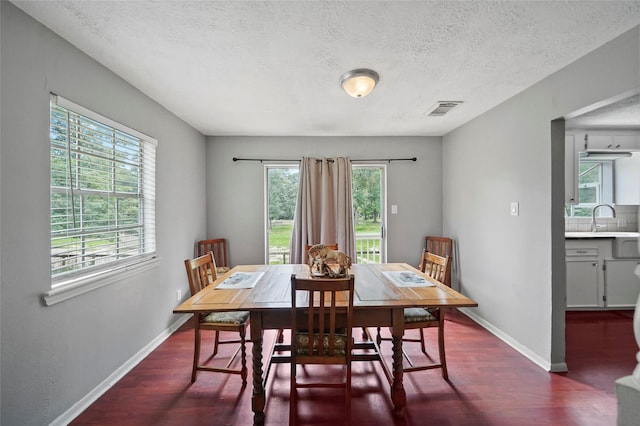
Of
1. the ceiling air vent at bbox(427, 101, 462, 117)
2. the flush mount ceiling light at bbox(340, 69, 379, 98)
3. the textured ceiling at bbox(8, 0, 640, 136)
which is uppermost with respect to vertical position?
the ceiling air vent at bbox(427, 101, 462, 117)

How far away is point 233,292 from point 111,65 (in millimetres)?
1863

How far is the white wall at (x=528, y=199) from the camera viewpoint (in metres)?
1.90

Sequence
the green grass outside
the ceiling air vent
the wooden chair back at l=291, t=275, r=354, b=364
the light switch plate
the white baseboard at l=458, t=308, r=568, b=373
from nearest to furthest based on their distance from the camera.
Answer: the wooden chair back at l=291, t=275, r=354, b=364
the white baseboard at l=458, t=308, r=568, b=373
the light switch plate
the ceiling air vent
the green grass outside

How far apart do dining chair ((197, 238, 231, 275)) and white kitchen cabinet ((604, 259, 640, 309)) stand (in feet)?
15.1

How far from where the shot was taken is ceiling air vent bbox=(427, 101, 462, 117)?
2760 mm

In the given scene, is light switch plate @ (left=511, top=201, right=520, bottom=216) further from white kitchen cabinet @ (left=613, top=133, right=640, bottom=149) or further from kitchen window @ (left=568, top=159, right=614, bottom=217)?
white kitchen cabinet @ (left=613, top=133, right=640, bottom=149)

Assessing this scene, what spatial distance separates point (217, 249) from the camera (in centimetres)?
377

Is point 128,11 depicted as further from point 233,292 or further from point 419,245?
point 419,245

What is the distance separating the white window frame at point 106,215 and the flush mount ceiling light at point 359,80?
5.91 ft

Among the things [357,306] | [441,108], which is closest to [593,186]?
[441,108]

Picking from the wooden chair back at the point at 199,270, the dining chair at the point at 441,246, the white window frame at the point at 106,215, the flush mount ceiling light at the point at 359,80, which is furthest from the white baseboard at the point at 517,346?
the white window frame at the point at 106,215

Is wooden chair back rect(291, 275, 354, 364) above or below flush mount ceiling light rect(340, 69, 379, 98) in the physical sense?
below

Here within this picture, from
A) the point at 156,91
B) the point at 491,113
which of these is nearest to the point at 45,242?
the point at 156,91

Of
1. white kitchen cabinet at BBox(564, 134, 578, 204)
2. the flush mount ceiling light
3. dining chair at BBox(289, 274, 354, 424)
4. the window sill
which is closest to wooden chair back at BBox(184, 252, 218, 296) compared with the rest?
the window sill
